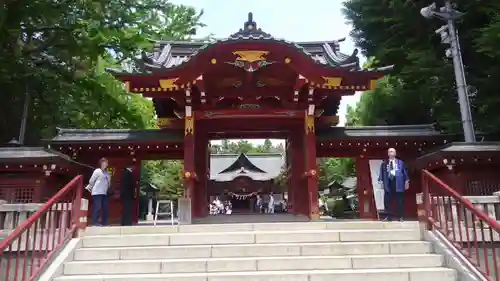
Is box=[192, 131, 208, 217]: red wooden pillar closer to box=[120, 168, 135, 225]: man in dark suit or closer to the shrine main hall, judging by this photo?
the shrine main hall

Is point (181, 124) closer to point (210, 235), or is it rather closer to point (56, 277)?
point (210, 235)

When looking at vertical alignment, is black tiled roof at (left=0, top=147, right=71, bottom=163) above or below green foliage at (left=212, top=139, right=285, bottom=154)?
below

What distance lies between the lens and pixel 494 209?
24.1 ft

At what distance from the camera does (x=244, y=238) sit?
7195mm

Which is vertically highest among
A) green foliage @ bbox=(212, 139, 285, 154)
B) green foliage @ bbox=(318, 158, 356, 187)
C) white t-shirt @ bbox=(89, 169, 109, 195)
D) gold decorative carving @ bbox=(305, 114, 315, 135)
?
green foliage @ bbox=(212, 139, 285, 154)

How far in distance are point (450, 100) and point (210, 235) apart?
11.3 meters

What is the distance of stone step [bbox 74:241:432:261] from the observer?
6742 mm

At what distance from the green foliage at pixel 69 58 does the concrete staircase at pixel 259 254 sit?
23.9 ft

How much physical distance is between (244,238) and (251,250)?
0.44m

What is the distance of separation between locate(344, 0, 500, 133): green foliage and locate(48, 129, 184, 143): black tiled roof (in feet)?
27.0

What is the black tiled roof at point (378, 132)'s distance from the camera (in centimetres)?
1316

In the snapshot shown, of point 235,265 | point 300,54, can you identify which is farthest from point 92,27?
point 235,265

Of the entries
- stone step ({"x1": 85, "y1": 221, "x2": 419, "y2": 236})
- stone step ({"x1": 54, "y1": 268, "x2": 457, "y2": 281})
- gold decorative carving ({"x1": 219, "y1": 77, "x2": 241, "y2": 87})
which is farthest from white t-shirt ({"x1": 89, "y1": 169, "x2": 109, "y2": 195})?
gold decorative carving ({"x1": 219, "y1": 77, "x2": 241, "y2": 87})

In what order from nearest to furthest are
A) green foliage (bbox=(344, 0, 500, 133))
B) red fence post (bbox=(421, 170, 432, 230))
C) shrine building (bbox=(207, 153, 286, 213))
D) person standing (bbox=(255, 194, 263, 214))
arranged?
red fence post (bbox=(421, 170, 432, 230)) < green foliage (bbox=(344, 0, 500, 133)) < person standing (bbox=(255, 194, 263, 214)) < shrine building (bbox=(207, 153, 286, 213))
